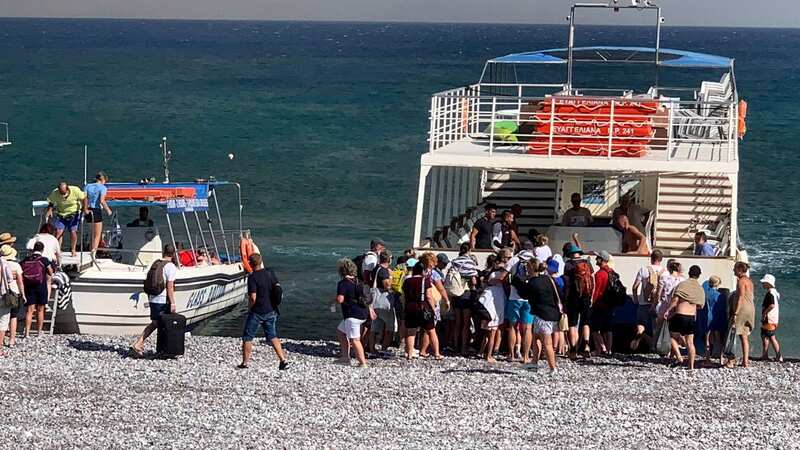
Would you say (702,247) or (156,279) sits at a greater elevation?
(702,247)

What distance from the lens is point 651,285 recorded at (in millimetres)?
16078

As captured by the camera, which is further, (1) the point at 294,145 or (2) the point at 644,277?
(1) the point at 294,145

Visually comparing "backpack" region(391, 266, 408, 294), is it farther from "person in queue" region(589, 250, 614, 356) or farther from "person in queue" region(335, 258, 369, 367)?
"person in queue" region(589, 250, 614, 356)

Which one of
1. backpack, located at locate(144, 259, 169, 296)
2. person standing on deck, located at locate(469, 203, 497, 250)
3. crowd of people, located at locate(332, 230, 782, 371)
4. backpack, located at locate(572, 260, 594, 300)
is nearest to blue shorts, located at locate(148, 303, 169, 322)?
backpack, located at locate(144, 259, 169, 296)

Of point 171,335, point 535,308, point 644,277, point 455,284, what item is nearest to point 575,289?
point 535,308

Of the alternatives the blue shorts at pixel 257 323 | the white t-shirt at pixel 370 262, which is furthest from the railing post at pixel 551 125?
the blue shorts at pixel 257 323

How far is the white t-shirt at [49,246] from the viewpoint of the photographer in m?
17.7

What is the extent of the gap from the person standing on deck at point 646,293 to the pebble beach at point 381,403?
1.37 feet

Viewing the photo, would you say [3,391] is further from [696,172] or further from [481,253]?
[696,172]

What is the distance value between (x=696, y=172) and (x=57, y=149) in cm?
4528

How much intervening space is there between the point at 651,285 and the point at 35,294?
24.7ft

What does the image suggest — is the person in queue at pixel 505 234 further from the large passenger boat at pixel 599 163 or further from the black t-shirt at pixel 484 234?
the large passenger boat at pixel 599 163

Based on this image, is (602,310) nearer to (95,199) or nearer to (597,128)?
(597,128)

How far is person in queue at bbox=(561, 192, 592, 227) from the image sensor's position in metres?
19.2
